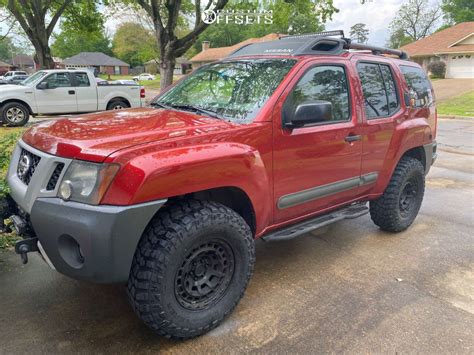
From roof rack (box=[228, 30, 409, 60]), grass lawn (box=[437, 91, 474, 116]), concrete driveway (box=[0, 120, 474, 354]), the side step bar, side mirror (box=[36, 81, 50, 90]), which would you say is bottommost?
concrete driveway (box=[0, 120, 474, 354])

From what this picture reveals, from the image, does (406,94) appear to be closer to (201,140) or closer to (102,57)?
(201,140)

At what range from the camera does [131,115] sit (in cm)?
326

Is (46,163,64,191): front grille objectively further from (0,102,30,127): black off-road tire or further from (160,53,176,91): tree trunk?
(160,53,176,91): tree trunk

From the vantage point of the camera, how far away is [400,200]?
4.55 m

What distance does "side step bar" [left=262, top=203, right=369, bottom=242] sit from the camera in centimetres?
326

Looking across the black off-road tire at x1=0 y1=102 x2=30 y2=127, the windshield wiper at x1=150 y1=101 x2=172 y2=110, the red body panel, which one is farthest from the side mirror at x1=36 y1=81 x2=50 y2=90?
the red body panel

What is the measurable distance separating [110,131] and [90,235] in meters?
0.77

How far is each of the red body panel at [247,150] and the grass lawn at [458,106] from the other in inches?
592

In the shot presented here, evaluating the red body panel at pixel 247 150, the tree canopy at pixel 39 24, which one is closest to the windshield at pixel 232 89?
the red body panel at pixel 247 150

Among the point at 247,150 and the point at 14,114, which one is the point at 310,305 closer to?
the point at 247,150

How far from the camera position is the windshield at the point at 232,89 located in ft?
10.3

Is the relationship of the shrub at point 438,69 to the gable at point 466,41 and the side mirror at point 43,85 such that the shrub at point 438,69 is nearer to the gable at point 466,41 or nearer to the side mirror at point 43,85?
the gable at point 466,41

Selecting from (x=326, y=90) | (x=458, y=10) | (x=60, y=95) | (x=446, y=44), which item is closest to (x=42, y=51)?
(x=60, y=95)

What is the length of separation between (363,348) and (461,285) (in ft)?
4.55
